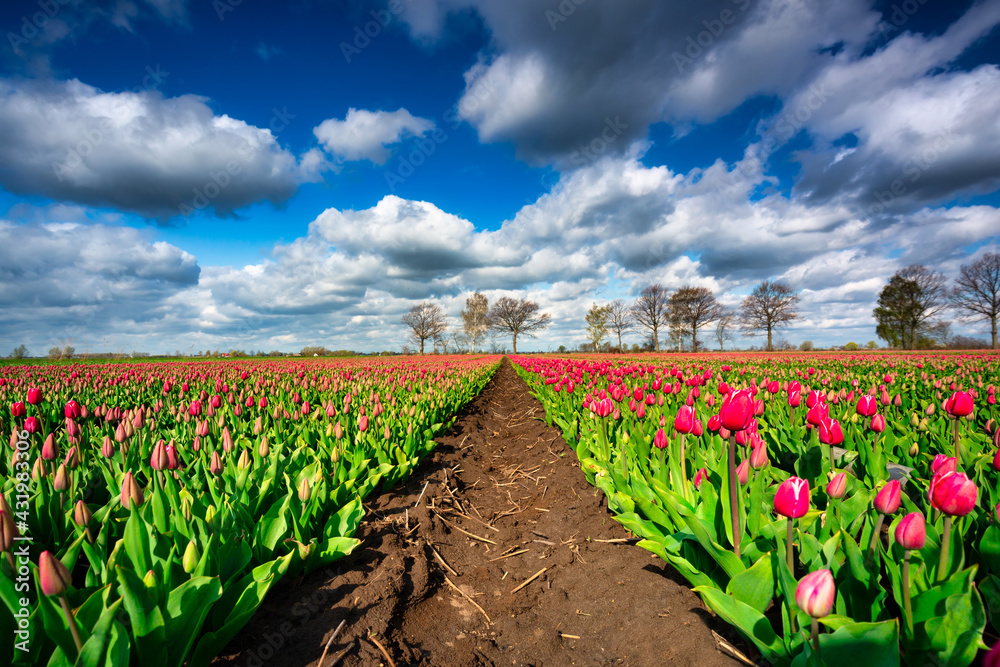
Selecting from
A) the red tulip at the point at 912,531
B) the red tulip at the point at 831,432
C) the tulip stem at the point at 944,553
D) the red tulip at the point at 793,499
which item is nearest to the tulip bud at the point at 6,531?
the red tulip at the point at 793,499

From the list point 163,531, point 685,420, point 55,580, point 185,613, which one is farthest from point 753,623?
point 163,531

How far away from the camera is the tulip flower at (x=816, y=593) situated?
50.1 inches

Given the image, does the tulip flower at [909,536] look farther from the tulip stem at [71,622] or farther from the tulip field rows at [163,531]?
the tulip stem at [71,622]

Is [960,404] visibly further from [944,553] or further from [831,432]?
[944,553]

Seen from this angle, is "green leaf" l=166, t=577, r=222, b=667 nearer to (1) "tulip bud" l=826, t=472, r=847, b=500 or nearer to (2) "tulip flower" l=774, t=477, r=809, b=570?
(2) "tulip flower" l=774, t=477, r=809, b=570

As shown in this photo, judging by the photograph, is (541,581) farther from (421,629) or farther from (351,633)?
(351,633)

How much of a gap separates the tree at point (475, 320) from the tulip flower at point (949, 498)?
60.6 metres

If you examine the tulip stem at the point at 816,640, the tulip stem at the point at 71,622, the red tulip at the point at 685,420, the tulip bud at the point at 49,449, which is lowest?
the tulip stem at the point at 816,640

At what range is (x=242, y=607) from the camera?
1.79m

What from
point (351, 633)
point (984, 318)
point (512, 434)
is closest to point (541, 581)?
point (351, 633)

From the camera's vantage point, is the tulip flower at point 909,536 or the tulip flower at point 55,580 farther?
the tulip flower at point 909,536

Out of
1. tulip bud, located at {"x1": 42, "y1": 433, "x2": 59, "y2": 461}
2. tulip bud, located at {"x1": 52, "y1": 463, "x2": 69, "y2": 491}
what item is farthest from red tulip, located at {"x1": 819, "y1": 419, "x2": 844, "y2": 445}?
tulip bud, located at {"x1": 42, "y1": 433, "x2": 59, "y2": 461}

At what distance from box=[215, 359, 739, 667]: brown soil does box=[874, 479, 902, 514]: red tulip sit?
0.90 meters

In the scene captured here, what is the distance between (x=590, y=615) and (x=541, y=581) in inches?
20.3
